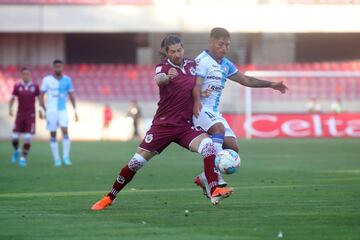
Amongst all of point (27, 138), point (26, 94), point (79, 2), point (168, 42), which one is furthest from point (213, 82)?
point (79, 2)

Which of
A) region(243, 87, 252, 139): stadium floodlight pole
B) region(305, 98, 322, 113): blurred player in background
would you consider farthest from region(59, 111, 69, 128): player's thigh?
region(305, 98, 322, 113): blurred player in background

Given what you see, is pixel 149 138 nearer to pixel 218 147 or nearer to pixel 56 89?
pixel 218 147

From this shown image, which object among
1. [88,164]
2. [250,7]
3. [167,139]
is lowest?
[88,164]

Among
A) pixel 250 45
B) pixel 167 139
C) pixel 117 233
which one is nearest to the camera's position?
pixel 117 233

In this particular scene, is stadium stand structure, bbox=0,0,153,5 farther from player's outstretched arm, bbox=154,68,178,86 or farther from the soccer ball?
player's outstretched arm, bbox=154,68,178,86

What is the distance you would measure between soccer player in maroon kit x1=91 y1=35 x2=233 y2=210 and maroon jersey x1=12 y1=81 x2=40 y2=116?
1178cm

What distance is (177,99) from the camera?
11.2 m

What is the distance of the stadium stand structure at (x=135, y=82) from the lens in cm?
4300

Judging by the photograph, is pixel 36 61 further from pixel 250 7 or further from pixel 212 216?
pixel 212 216

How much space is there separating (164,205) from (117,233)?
2.77 meters

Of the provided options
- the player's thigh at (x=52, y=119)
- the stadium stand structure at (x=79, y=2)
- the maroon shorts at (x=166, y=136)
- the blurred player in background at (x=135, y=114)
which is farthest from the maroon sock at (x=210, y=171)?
the stadium stand structure at (x=79, y=2)

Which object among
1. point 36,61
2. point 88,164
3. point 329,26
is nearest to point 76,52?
point 36,61

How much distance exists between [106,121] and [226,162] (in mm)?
30269

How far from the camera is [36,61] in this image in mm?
45219
